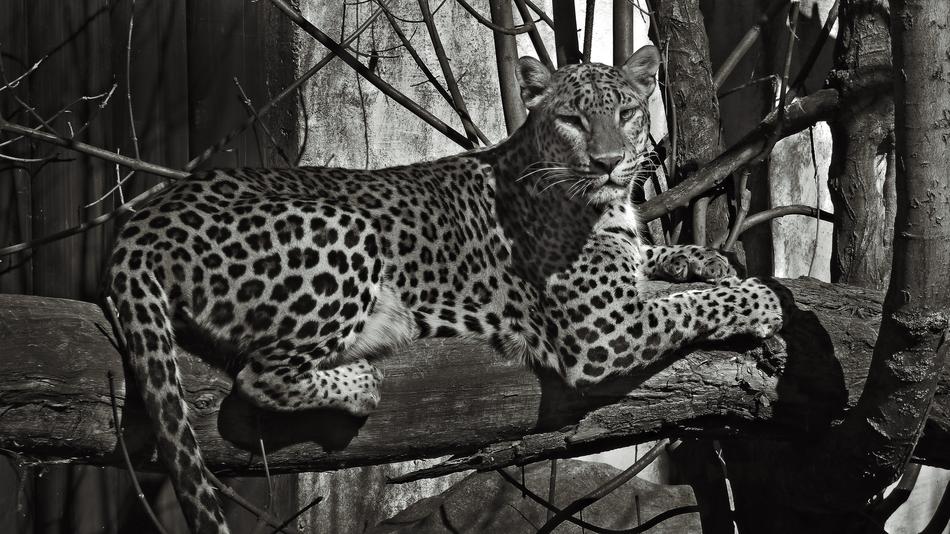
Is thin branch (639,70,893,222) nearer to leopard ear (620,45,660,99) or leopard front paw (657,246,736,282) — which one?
leopard front paw (657,246,736,282)

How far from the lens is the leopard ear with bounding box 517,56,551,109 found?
554 centimetres

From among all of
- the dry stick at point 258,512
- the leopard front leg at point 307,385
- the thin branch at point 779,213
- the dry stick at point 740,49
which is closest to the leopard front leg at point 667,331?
the leopard front leg at point 307,385

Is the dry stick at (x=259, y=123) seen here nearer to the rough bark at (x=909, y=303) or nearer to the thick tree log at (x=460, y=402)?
the thick tree log at (x=460, y=402)

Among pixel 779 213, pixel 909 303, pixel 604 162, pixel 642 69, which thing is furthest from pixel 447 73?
pixel 909 303

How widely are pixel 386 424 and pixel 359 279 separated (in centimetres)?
65

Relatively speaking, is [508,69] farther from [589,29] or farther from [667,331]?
[667,331]

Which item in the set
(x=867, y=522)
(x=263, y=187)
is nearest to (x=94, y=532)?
(x=263, y=187)

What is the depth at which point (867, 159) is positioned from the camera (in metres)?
5.96

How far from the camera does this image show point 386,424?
179 inches

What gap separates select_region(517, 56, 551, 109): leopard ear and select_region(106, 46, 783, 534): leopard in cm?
1

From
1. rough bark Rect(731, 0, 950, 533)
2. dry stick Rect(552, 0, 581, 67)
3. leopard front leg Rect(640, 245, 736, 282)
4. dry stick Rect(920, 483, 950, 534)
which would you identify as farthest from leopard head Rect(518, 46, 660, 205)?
dry stick Rect(920, 483, 950, 534)

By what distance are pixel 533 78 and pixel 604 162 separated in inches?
29.5

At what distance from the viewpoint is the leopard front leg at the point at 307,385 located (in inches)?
169

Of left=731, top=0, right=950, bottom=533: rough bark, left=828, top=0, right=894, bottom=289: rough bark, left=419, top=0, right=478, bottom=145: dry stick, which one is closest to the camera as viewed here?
left=731, top=0, right=950, bottom=533: rough bark
